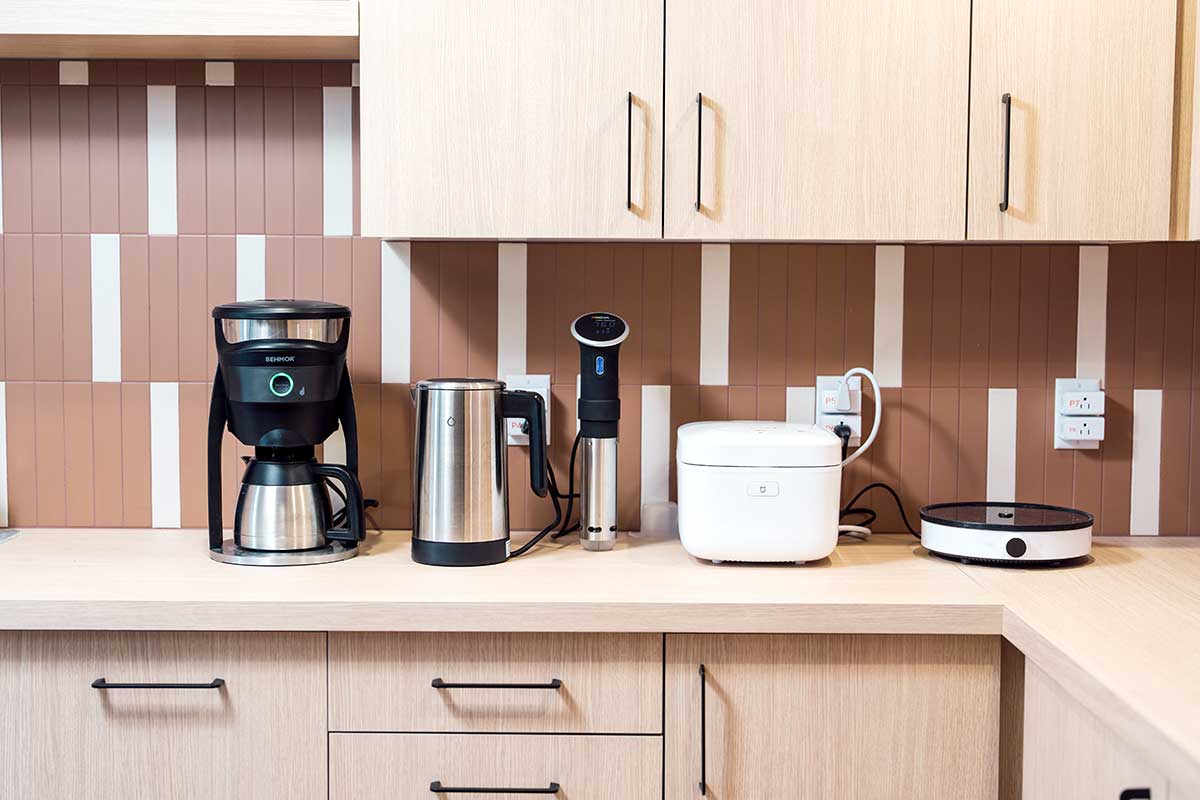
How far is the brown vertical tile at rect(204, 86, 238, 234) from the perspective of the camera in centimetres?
206

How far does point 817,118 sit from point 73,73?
4.55 ft

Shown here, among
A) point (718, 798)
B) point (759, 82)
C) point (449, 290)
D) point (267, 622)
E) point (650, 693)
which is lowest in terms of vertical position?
point (718, 798)

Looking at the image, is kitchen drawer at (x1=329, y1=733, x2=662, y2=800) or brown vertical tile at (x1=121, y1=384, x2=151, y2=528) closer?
kitchen drawer at (x1=329, y1=733, x2=662, y2=800)

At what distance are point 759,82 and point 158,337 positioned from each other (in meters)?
1.22

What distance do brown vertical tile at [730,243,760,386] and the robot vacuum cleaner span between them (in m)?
0.44

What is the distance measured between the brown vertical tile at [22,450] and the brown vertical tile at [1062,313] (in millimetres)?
1955

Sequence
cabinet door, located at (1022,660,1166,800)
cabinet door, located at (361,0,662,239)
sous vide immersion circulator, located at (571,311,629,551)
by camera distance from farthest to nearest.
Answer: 1. sous vide immersion circulator, located at (571,311,629,551)
2. cabinet door, located at (361,0,662,239)
3. cabinet door, located at (1022,660,1166,800)

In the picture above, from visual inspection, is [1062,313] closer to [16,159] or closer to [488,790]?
[488,790]

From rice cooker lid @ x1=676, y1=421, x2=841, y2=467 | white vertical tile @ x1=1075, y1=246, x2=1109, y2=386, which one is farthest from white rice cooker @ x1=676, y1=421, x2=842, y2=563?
white vertical tile @ x1=1075, y1=246, x2=1109, y2=386

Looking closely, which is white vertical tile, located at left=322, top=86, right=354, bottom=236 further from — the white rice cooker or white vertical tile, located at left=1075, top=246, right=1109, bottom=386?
white vertical tile, located at left=1075, top=246, right=1109, bottom=386

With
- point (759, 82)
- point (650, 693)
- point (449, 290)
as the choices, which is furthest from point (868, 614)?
point (449, 290)

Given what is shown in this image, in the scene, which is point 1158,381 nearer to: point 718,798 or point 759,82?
point 759,82

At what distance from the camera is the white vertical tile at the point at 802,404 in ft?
6.87

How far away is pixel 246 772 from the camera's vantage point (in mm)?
1583
